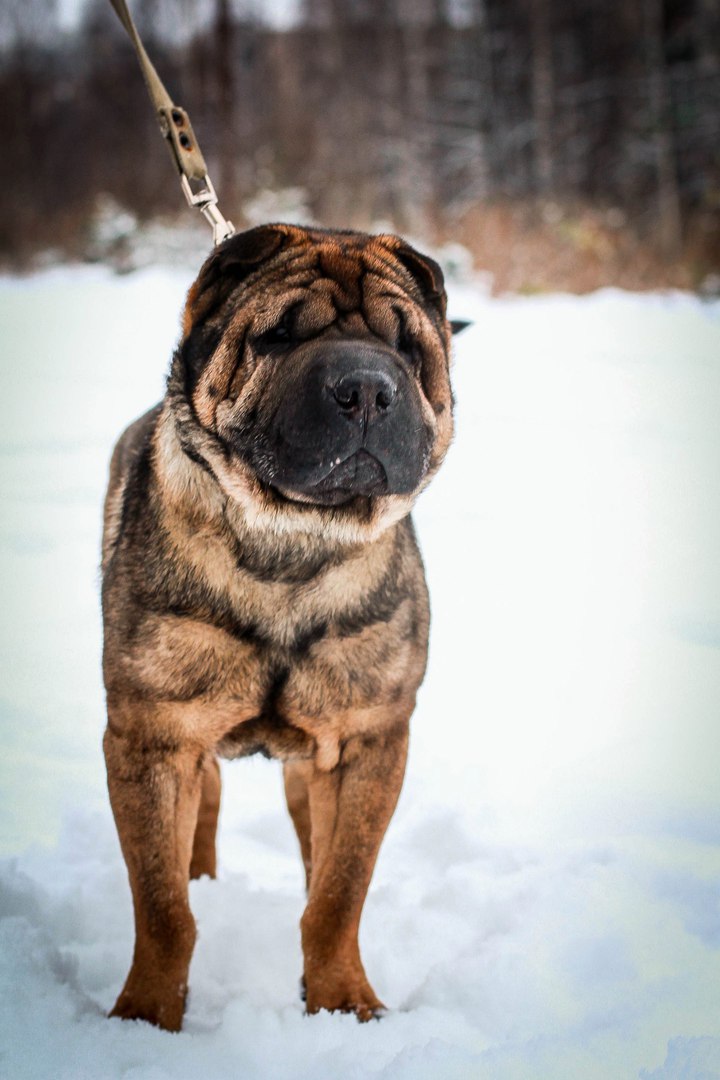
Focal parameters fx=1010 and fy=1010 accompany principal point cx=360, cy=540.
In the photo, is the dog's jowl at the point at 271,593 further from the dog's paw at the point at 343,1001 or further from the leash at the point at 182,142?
the leash at the point at 182,142

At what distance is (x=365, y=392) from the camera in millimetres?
2080

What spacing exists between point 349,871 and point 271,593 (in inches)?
28.6

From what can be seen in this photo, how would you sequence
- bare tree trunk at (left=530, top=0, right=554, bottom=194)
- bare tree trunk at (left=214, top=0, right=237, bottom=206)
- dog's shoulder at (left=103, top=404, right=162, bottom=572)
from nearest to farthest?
dog's shoulder at (left=103, top=404, right=162, bottom=572)
bare tree trunk at (left=214, top=0, right=237, bottom=206)
bare tree trunk at (left=530, top=0, right=554, bottom=194)

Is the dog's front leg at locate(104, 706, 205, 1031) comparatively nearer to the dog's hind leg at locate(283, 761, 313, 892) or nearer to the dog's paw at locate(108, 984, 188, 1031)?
the dog's paw at locate(108, 984, 188, 1031)

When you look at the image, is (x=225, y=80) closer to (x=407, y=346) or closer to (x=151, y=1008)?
(x=407, y=346)

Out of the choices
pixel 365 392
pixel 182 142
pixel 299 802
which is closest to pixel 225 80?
pixel 182 142

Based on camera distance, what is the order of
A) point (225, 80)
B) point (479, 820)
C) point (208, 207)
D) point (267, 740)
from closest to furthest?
point (267, 740)
point (208, 207)
point (479, 820)
point (225, 80)

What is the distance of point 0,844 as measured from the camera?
3105 mm

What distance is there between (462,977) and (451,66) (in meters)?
21.0

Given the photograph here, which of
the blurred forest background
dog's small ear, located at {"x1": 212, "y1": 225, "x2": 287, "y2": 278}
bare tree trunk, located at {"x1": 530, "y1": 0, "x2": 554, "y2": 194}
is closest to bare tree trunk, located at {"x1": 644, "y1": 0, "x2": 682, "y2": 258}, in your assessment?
the blurred forest background

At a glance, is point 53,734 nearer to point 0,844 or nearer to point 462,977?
point 0,844

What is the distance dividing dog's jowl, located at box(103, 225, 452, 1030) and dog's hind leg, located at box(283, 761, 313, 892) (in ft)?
1.62

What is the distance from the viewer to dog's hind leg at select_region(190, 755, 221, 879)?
3082 mm

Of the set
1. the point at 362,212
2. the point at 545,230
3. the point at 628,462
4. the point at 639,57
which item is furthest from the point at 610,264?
the point at 639,57
